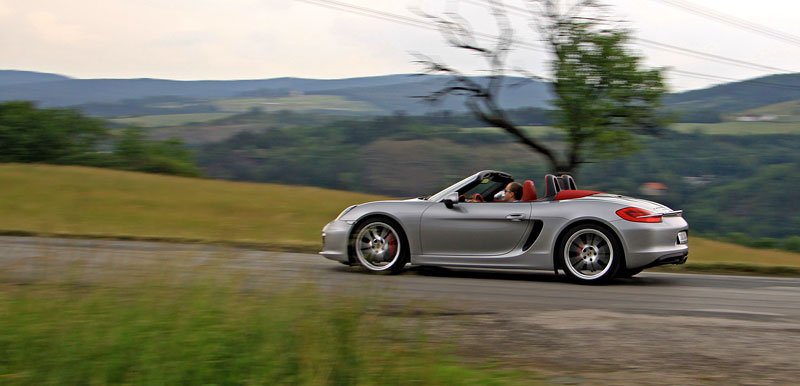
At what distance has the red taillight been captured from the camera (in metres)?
10.1

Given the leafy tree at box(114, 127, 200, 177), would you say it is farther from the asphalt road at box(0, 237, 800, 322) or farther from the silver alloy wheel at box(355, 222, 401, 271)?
the asphalt road at box(0, 237, 800, 322)

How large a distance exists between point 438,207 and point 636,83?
1665 cm

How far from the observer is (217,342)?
504cm

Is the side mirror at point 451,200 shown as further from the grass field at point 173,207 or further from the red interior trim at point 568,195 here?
the grass field at point 173,207

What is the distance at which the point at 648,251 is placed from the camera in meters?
10.1

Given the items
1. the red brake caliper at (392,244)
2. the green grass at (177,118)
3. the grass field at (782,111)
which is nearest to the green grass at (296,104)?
the green grass at (177,118)

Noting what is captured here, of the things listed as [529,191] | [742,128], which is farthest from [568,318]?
[742,128]

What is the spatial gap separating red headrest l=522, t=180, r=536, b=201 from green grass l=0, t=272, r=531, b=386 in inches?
206

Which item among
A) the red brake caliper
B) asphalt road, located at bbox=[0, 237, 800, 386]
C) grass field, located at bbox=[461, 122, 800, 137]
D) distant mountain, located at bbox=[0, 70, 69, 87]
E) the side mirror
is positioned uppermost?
distant mountain, located at bbox=[0, 70, 69, 87]

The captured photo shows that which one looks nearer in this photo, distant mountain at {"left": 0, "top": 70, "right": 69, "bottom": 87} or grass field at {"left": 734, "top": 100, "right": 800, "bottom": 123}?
grass field at {"left": 734, "top": 100, "right": 800, "bottom": 123}

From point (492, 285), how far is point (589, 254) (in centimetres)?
114

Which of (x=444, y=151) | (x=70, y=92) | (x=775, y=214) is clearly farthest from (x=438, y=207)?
(x=70, y=92)

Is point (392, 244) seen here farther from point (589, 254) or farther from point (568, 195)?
point (589, 254)

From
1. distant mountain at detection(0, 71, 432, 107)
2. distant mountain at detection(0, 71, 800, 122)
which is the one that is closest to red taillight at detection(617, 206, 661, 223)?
distant mountain at detection(0, 71, 800, 122)
